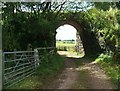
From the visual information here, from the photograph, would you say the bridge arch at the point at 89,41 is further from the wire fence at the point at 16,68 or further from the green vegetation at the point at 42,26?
the wire fence at the point at 16,68

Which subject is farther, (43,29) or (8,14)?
(43,29)

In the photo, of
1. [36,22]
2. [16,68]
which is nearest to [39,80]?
[16,68]

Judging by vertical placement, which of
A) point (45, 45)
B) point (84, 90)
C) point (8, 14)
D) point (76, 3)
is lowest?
point (84, 90)

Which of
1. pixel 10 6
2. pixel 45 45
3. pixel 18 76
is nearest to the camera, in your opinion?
pixel 18 76

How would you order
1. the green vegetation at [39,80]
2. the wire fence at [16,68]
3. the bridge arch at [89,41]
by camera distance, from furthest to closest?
1. the bridge arch at [89,41]
2. the green vegetation at [39,80]
3. the wire fence at [16,68]

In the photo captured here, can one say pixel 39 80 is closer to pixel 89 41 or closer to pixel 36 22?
pixel 36 22

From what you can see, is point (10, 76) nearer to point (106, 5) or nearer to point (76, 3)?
point (106, 5)

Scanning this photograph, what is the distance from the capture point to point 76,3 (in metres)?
22.5

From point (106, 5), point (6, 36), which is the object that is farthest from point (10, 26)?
point (106, 5)

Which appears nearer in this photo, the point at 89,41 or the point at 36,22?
the point at 36,22

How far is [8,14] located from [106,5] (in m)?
5.58

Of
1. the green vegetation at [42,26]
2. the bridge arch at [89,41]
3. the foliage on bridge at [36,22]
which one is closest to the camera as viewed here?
the green vegetation at [42,26]

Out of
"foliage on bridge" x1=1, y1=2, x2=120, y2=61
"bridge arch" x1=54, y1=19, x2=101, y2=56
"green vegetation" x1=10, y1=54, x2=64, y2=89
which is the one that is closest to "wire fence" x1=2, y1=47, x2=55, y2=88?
"green vegetation" x1=10, y1=54, x2=64, y2=89

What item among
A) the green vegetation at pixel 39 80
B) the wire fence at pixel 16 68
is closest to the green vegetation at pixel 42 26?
the green vegetation at pixel 39 80
